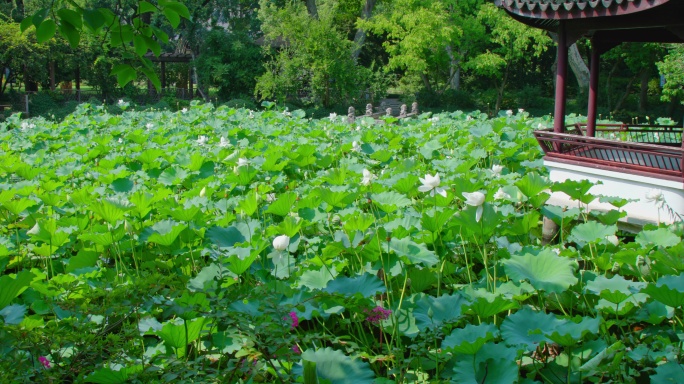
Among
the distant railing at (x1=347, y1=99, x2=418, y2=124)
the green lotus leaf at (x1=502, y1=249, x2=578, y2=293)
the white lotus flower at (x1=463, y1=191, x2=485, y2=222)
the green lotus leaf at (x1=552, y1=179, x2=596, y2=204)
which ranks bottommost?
the distant railing at (x1=347, y1=99, x2=418, y2=124)

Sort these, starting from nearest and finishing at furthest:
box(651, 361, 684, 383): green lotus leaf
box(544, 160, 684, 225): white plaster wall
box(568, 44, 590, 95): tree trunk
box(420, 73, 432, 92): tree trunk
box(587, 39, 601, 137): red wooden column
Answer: box(651, 361, 684, 383): green lotus leaf
box(544, 160, 684, 225): white plaster wall
box(587, 39, 601, 137): red wooden column
box(568, 44, 590, 95): tree trunk
box(420, 73, 432, 92): tree trunk

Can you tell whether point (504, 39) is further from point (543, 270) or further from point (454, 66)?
point (543, 270)

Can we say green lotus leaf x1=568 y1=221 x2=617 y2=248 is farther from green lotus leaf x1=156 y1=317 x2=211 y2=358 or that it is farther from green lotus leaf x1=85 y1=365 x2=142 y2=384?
green lotus leaf x1=85 y1=365 x2=142 y2=384

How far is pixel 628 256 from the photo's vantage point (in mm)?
2711

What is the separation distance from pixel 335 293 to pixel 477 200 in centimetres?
75

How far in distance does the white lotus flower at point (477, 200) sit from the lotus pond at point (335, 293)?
1 cm

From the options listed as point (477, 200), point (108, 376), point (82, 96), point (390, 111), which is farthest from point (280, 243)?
point (82, 96)

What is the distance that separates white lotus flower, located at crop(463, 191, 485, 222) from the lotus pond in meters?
0.01

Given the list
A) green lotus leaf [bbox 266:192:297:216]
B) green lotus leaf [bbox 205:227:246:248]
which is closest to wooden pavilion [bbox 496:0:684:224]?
green lotus leaf [bbox 266:192:297:216]

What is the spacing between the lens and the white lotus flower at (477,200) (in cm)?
270

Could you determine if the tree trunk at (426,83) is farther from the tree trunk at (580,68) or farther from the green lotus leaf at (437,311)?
the green lotus leaf at (437,311)

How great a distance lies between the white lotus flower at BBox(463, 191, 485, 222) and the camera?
2.70m

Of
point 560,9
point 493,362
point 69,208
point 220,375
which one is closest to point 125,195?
point 69,208

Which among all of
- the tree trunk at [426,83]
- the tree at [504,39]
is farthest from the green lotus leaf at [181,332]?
the tree trunk at [426,83]
